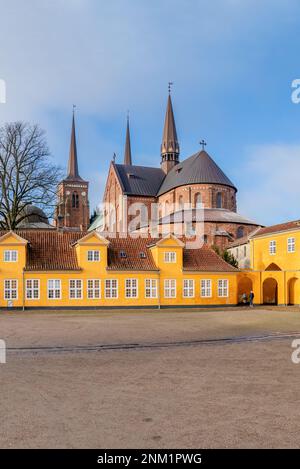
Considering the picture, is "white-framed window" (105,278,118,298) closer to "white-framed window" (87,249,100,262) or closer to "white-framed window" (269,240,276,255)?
"white-framed window" (87,249,100,262)

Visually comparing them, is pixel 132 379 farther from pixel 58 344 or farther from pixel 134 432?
pixel 58 344

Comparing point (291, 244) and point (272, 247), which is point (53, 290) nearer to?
point (272, 247)

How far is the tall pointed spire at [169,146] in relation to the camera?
85.6 meters

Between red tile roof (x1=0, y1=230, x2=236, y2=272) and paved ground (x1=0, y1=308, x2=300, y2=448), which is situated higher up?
red tile roof (x1=0, y1=230, x2=236, y2=272)

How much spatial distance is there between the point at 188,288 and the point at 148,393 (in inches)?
1142

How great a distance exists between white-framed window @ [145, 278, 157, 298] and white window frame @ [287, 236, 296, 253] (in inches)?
527

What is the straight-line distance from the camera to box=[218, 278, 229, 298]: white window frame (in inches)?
1538

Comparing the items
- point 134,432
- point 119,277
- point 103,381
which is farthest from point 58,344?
point 119,277

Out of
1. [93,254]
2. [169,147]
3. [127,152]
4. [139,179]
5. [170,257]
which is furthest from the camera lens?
[127,152]

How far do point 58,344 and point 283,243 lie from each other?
3027cm

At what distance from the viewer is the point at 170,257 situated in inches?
1492

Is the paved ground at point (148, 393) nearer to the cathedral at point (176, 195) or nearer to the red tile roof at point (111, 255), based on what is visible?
the red tile roof at point (111, 255)

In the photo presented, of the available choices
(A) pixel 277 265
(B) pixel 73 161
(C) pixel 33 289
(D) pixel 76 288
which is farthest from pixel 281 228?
(B) pixel 73 161

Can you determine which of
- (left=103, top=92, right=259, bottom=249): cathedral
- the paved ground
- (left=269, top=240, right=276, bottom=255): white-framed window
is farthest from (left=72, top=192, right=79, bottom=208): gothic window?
the paved ground
